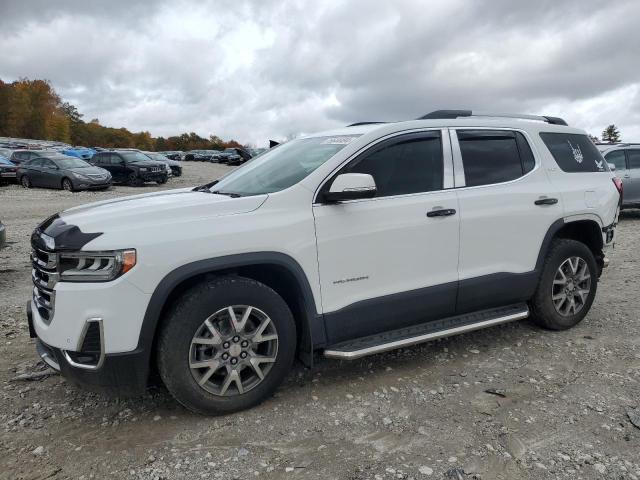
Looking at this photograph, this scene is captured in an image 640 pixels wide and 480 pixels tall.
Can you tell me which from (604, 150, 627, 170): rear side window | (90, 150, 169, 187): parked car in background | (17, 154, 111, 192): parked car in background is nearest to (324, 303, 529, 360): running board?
(604, 150, 627, 170): rear side window

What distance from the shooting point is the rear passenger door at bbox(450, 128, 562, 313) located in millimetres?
3920

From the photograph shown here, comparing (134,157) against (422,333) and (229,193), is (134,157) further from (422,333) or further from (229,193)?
(422,333)

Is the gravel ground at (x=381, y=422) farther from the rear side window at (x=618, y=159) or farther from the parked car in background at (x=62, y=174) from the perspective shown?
the parked car in background at (x=62, y=174)

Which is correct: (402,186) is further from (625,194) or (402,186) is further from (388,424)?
(625,194)

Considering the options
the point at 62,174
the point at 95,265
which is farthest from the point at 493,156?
the point at 62,174

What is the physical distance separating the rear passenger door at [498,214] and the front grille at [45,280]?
271 centimetres

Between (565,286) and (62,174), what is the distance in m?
19.3

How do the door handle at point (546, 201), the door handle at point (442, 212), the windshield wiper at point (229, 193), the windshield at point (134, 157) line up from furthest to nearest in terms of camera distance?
the windshield at point (134, 157)
the door handle at point (546, 201)
the door handle at point (442, 212)
the windshield wiper at point (229, 193)

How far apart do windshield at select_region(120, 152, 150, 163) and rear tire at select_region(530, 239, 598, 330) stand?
20621 millimetres

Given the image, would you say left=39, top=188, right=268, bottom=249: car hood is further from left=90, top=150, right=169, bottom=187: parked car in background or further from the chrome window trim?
left=90, top=150, right=169, bottom=187: parked car in background

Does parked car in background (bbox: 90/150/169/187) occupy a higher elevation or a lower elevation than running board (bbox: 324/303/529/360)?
higher

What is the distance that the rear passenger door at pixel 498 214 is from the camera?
3920 millimetres

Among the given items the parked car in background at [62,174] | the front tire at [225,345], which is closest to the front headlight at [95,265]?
the front tire at [225,345]

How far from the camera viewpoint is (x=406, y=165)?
3.76 metres
